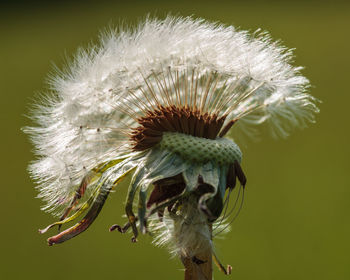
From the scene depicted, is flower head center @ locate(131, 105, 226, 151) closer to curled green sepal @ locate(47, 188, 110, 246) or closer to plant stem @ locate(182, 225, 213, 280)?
curled green sepal @ locate(47, 188, 110, 246)

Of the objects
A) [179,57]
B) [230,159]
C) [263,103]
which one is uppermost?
[179,57]

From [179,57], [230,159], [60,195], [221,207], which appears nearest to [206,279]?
[221,207]

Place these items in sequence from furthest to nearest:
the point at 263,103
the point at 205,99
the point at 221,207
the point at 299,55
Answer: the point at 299,55
the point at 263,103
the point at 205,99
the point at 221,207

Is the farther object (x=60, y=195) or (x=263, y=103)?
(x=263, y=103)

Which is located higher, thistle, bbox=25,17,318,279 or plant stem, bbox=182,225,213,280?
thistle, bbox=25,17,318,279

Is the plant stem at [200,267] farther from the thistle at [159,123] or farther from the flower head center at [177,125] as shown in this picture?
the flower head center at [177,125]

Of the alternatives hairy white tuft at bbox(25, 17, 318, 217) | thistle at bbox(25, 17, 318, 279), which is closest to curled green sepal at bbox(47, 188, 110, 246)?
thistle at bbox(25, 17, 318, 279)

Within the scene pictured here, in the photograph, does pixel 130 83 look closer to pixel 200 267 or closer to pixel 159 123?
pixel 159 123

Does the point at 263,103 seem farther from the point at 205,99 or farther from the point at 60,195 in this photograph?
the point at 60,195

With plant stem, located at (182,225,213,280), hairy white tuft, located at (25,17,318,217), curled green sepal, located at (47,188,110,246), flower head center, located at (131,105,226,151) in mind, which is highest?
hairy white tuft, located at (25,17,318,217)
